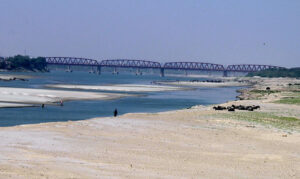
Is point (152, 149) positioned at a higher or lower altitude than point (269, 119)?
higher

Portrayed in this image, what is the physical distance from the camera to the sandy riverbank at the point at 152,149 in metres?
19.5

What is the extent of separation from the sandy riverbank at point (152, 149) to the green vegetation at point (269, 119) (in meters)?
0.25

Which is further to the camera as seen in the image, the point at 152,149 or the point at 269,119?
the point at 269,119

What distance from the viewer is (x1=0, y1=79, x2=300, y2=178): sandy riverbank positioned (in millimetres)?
19522

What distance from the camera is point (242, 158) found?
23.4m

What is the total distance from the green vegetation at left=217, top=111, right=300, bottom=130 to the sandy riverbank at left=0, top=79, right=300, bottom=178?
25 cm

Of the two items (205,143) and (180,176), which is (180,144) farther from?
(180,176)

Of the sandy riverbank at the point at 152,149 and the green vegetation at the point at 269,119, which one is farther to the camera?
the green vegetation at the point at 269,119

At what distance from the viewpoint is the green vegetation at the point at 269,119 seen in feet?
121

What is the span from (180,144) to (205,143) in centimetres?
137

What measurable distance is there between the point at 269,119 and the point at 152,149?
1801 centimetres

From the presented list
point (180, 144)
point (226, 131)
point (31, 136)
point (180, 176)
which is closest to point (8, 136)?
point (31, 136)

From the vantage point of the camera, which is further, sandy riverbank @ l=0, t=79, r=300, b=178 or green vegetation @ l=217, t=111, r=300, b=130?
green vegetation @ l=217, t=111, r=300, b=130

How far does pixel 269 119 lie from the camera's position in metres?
40.6
